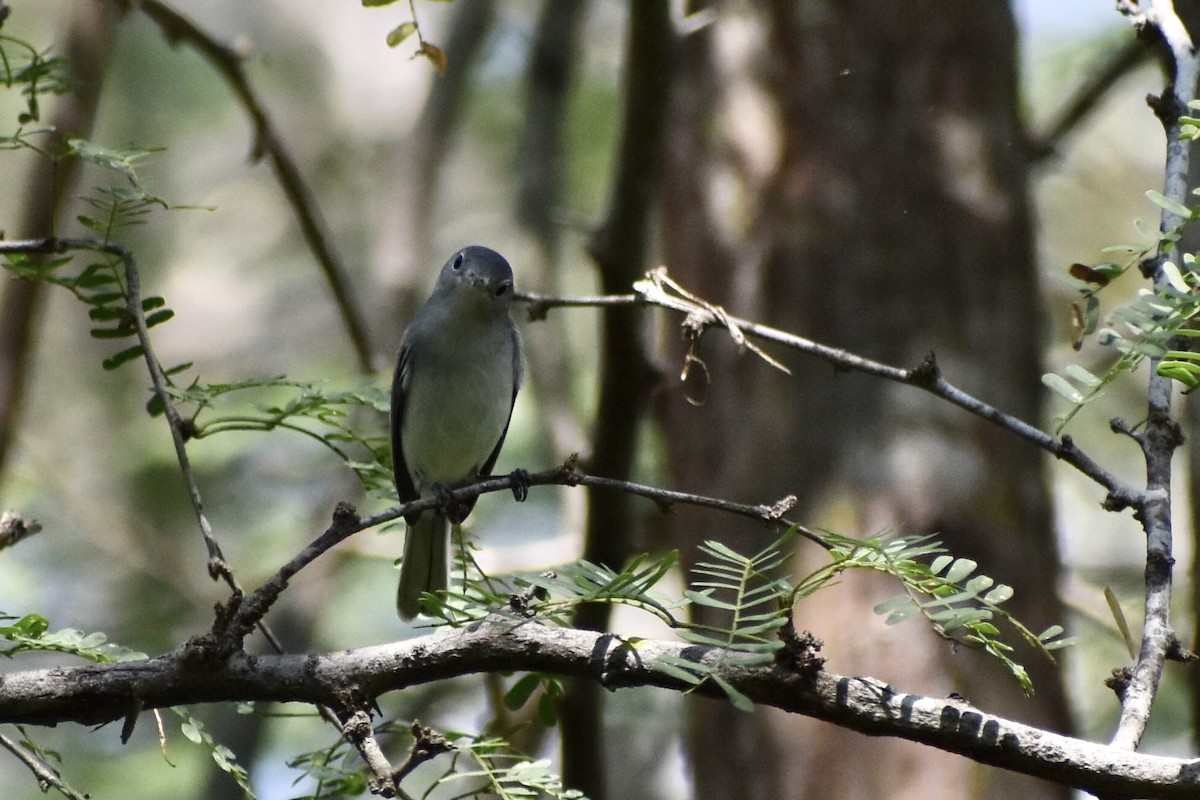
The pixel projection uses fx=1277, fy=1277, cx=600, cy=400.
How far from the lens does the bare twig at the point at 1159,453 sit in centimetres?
215

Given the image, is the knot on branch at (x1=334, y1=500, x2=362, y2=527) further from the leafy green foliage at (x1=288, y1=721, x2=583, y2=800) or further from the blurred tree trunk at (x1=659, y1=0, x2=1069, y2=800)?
the blurred tree trunk at (x1=659, y1=0, x2=1069, y2=800)

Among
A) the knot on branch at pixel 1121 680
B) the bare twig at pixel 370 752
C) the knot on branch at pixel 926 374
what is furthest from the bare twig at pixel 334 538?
the knot on branch at pixel 1121 680

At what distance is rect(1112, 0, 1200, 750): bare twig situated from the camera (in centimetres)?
215

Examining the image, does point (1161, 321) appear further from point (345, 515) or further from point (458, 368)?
point (458, 368)

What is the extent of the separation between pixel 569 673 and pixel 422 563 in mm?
2566

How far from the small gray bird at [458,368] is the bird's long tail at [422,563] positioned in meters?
0.35

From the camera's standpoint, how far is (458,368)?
4.96 meters

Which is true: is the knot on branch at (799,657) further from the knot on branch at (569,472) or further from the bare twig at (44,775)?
the bare twig at (44,775)

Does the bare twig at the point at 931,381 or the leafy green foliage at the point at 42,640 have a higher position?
the bare twig at the point at 931,381

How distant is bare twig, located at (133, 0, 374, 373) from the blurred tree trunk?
1.32 meters

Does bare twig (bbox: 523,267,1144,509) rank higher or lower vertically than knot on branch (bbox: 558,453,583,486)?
higher

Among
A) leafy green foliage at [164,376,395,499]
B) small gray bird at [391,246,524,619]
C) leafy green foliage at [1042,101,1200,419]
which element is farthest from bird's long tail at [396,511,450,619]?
leafy green foliage at [1042,101,1200,419]

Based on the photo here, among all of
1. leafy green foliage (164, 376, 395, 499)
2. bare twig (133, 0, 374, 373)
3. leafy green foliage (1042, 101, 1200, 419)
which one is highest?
bare twig (133, 0, 374, 373)

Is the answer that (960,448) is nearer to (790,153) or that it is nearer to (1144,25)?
(790,153)
